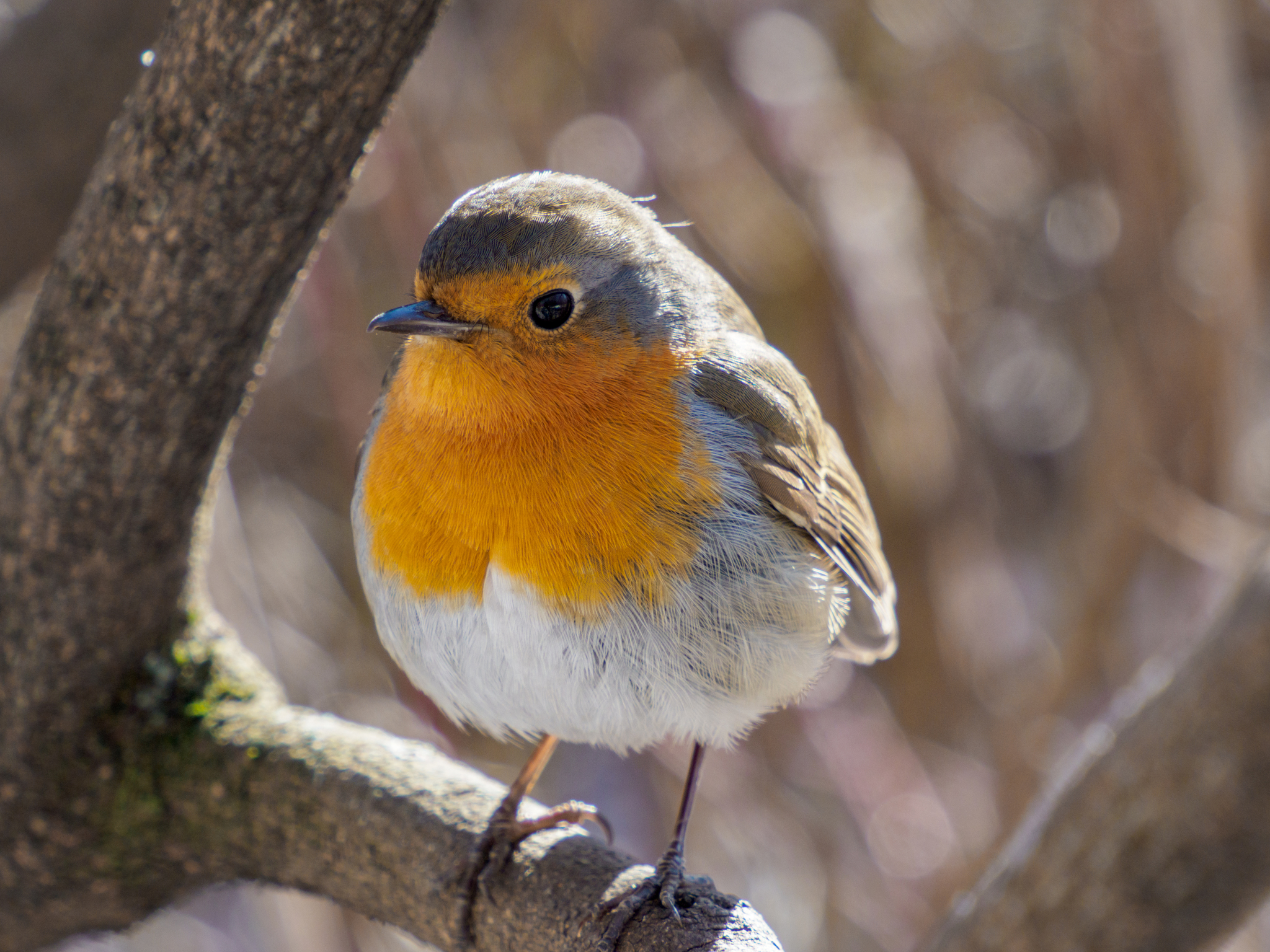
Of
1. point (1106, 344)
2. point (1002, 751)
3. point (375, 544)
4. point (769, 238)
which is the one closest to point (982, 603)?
point (1002, 751)

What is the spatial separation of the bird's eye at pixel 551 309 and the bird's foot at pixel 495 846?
2.99 feet

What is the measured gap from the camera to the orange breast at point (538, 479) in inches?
76.2

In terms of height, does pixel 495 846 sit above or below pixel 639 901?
below

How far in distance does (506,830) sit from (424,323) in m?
0.94

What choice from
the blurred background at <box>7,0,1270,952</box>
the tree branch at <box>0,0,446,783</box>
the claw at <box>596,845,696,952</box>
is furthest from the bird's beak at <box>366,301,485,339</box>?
the blurred background at <box>7,0,1270,952</box>

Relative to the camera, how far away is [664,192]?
14.6 ft

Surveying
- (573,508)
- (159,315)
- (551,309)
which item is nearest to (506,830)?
(573,508)

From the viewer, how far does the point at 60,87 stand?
3.04m

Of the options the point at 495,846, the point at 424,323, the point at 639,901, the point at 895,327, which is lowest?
the point at 495,846

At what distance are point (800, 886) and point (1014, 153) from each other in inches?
123

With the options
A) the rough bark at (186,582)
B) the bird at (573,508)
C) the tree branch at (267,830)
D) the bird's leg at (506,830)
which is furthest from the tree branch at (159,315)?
the bird's leg at (506,830)

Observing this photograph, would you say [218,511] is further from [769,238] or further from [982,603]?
[982,603]

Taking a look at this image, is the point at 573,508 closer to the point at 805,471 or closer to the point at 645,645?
the point at 645,645

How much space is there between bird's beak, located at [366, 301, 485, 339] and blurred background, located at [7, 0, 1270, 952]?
206 centimetres
